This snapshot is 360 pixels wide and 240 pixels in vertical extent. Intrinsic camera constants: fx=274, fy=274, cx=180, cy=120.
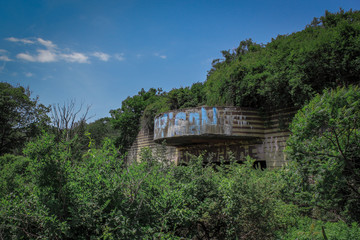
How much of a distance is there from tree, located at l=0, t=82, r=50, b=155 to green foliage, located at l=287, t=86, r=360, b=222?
Answer: 23.5 meters

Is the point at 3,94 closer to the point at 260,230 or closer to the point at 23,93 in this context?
the point at 23,93

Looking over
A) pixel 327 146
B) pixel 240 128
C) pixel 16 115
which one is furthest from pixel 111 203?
pixel 16 115

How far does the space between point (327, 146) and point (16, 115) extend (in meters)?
26.7

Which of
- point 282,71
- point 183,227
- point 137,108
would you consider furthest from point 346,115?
point 137,108

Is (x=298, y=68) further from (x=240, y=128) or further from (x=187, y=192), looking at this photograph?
(x=187, y=192)

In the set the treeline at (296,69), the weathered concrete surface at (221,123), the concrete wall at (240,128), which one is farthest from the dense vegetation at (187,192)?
the weathered concrete surface at (221,123)

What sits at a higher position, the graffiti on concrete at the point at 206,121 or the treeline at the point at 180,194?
the graffiti on concrete at the point at 206,121

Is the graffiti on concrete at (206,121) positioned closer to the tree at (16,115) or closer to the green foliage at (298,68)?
the green foliage at (298,68)

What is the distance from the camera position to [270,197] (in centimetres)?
501

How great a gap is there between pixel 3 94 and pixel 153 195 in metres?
24.9

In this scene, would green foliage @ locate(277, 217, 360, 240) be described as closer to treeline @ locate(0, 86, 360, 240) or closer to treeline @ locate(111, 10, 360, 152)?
treeline @ locate(0, 86, 360, 240)

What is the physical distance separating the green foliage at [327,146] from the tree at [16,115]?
23.5 metres

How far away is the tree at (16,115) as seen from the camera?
23.9 metres

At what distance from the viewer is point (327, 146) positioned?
4141mm
